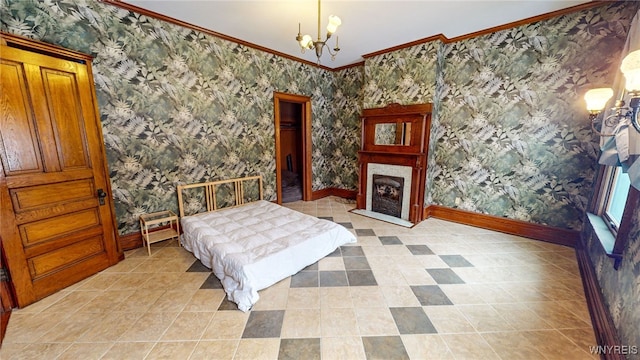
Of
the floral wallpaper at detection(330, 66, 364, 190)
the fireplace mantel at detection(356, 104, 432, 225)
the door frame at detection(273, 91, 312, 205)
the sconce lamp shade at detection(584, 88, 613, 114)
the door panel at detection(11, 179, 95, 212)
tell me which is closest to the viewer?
the sconce lamp shade at detection(584, 88, 613, 114)

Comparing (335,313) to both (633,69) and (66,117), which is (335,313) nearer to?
(633,69)

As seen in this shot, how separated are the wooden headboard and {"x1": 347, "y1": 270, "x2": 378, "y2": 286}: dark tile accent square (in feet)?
7.42

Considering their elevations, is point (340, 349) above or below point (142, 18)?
below

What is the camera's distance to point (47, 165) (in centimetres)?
194

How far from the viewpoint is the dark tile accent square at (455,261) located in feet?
8.01

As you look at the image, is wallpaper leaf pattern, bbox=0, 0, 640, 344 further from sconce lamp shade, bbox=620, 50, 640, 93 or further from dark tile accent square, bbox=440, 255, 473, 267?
sconce lamp shade, bbox=620, 50, 640, 93

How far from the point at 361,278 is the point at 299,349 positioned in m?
0.93

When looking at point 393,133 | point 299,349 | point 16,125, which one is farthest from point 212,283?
point 393,133

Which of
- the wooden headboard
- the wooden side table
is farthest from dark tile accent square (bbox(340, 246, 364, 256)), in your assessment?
the wooden side table

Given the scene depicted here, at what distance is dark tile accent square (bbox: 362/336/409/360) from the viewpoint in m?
1.42

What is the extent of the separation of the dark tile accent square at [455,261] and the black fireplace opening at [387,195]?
123 centimetres

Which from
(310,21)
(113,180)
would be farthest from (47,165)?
(310,21)

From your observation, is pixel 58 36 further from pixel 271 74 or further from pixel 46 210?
pixel 271 74

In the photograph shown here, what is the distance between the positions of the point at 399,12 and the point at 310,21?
3.50 ft
